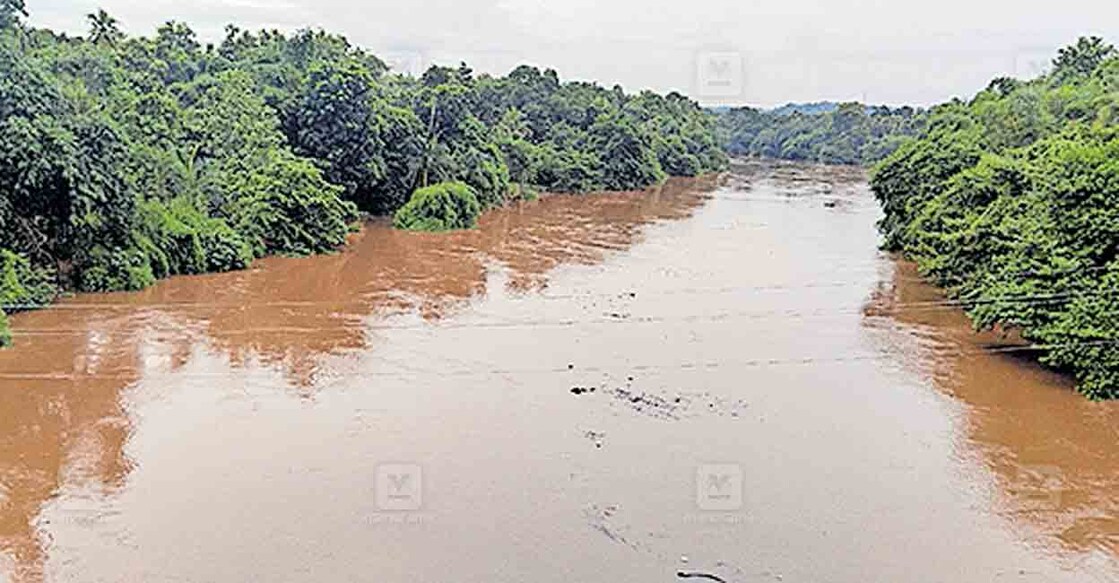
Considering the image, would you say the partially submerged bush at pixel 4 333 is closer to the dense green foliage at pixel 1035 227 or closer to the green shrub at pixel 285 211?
the green shrub at pixel 285 211

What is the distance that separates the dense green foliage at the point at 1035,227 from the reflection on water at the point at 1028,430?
0.56 meters

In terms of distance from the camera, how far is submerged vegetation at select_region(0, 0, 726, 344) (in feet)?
55.4

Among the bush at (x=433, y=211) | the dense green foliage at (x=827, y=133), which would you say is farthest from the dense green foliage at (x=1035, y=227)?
the dense green foliage at (x=827, y=133)

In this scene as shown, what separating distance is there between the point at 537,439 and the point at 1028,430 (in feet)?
19.1

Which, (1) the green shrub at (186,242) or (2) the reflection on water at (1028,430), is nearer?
(2) the reflection on water at (1028,430)

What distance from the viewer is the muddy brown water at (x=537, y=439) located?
8.72 metres

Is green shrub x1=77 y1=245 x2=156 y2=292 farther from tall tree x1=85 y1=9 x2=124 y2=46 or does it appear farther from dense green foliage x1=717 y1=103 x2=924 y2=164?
dense green foliage x1=717 y1=103 x2=924 y2=164

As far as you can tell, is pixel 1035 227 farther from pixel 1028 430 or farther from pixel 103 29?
pixel 103 29

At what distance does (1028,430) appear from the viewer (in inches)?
482

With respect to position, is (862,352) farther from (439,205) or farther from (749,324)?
(439,205)

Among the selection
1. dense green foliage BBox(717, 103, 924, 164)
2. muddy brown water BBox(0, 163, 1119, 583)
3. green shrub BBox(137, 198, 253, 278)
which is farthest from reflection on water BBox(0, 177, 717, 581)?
dense green foliage BBox(717, 103, 924, 164)

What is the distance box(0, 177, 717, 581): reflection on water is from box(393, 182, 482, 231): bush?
27.5 inches

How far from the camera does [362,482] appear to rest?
33.2 feet

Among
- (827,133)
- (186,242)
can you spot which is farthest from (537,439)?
(827,133)
